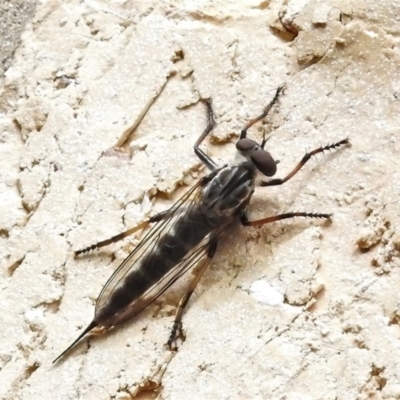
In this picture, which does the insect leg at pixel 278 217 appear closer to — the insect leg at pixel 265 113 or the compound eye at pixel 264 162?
the compound eye at pixel 264 162

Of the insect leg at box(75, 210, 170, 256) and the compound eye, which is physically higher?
the compound eye

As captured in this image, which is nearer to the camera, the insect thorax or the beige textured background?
the beige textured background

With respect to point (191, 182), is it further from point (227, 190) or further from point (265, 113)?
point (265, 113)

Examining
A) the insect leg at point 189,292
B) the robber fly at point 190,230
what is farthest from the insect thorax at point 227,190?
the insect leg at point 189,292

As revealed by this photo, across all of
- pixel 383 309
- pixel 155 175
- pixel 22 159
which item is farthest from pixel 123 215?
pixel 383 309

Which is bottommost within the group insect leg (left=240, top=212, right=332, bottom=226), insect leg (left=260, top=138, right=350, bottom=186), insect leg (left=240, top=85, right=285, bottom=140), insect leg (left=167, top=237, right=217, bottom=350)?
insect leg (left=167, top=237, right=217, bottom=350)

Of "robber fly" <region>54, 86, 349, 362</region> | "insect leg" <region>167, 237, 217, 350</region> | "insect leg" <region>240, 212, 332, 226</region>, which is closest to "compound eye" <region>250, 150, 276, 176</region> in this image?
"robber fly" <region>54, 86, 349, 362</region>

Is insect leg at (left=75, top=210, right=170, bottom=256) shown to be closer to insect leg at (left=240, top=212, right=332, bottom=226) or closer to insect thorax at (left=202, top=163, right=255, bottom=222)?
insect thorax at (left=202, top=163, right=255, bottom=222)
